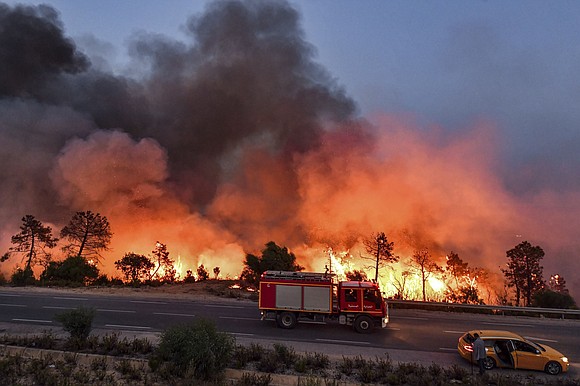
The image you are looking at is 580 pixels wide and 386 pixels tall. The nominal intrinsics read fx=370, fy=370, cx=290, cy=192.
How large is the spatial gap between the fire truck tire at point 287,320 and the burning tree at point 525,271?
3446 centimetres

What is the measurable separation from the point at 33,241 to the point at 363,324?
148 feet

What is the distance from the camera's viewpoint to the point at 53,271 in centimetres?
3941

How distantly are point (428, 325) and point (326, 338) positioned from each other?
7865 millimetres

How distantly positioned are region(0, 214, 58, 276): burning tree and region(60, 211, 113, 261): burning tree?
6.94ft

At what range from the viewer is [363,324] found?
19.1 metres

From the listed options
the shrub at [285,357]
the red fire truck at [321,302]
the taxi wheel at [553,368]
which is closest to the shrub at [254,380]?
the shrub at [285,357]

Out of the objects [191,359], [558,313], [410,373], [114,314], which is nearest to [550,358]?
[410,373]

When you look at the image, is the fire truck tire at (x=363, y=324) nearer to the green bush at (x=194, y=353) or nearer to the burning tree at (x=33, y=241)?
the green bush at (x=194, y=353)

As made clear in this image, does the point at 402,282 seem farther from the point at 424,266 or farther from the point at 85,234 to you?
the point at 85,234

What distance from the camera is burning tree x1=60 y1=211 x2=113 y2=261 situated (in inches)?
1881

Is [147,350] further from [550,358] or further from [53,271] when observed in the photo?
[53,271]

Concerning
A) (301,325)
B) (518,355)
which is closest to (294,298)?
(301,325)

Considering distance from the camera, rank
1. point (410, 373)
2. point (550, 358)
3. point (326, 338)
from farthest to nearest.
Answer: point (326, 338)
point (550, 358)
point (410, 373)

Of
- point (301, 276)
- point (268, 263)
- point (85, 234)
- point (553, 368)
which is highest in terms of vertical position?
point (85, 234)
